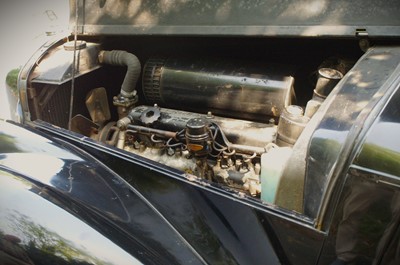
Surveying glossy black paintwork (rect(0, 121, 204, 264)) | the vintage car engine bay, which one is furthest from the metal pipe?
glossy black paintwork (rect(0, 121, 204, 264))

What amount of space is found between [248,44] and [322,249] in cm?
141

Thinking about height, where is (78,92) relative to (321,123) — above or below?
below

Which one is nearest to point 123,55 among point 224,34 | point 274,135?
point 224,34

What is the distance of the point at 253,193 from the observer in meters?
1.46

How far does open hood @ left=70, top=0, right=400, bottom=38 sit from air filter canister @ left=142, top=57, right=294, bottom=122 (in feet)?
0.76

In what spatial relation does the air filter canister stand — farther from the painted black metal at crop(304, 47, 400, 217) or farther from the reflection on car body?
the painted black metal at crop(304, 47, 400, 217)

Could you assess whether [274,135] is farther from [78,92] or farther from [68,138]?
[78,92]

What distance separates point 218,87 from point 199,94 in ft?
0.42

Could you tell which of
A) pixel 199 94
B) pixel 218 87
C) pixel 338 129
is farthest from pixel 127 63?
pixel 338 129

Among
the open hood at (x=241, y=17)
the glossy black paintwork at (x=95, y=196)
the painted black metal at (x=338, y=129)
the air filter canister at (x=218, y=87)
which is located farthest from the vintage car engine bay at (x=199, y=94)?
the glossy black paintwork at (x=95, y=196)

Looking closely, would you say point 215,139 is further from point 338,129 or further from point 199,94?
point 338,129

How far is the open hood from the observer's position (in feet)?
4.64

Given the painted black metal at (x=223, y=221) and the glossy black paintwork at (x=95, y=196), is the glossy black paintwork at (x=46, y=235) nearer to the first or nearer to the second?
the glossy black paintwork at (x=95, y=196)

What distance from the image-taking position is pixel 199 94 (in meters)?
1.87
